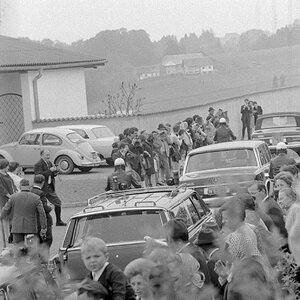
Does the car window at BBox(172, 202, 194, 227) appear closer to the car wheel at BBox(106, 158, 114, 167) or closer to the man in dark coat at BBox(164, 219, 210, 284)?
the man in dark coat at BBox(164, 219, 210, 284)

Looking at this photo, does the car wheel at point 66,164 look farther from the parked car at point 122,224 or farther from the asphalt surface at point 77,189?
the parked car at point 122,224

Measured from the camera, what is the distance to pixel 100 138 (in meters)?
30.8

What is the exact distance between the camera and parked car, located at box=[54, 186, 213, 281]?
9938 mm

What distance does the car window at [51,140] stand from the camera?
2903cm

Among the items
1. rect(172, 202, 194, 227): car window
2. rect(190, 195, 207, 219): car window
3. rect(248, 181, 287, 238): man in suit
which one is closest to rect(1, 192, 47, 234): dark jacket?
rect(190, 195, 207, 219): car window

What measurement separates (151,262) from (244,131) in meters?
33.0

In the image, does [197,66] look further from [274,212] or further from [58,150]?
[274,212]

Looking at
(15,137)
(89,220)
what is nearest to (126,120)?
(15,137)

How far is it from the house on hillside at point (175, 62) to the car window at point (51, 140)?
3085 cm

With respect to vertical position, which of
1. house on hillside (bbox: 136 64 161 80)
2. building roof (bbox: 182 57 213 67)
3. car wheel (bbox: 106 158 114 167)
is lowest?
car wheel (bbox: 106 158 114 167)

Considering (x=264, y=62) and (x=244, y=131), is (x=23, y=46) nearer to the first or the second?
(x=244, y=131)

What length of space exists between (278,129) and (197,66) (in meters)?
36.7

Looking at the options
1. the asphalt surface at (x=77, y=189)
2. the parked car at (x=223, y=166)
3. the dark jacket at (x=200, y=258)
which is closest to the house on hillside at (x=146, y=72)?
the asphalt surface at (x=77, y=189)

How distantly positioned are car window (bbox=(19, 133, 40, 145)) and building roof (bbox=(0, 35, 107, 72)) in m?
6.51
